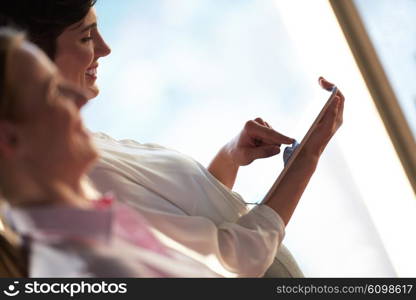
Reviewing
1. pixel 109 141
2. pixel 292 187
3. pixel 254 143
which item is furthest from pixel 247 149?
pixel 109 141

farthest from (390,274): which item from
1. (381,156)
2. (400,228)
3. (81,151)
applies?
(81,151)

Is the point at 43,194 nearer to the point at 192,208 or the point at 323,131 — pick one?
the point at 192,208

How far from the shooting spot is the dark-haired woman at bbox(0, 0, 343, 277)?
1115 millimetres

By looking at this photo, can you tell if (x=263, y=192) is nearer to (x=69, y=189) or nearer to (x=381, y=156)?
(x=381, y=156)

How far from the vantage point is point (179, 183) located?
1202 mm

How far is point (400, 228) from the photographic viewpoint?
1.76 m

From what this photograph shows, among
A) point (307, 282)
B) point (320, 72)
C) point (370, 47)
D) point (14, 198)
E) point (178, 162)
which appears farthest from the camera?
point (320, 72)

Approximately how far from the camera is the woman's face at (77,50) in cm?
118

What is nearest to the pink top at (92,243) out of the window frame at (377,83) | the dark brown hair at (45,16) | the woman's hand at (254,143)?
the dark brown hair at (45,16)

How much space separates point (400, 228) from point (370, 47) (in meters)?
0.47

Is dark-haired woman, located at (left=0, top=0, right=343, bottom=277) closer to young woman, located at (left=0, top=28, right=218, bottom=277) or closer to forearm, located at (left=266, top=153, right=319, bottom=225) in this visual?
forearm, located at (left=266, top=153, right=319, bottom=225)

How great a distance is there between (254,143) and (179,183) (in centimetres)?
22

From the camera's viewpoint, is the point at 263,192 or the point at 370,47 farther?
the point at 370,47

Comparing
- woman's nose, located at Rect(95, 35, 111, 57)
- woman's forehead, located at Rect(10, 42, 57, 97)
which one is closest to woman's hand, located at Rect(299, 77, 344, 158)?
woman's nose, located at Rect(95, 35, 111, 57)
